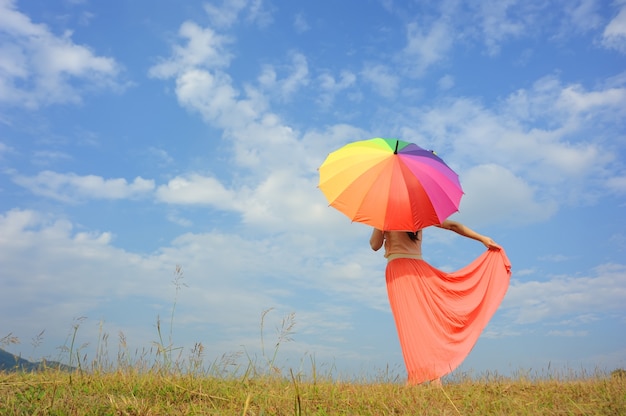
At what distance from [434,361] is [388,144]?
135 inches

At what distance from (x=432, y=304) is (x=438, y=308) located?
0.13 m

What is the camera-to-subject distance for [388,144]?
348 inches

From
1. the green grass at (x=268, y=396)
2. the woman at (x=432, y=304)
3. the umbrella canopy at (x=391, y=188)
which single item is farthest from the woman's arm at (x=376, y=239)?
the green grass at (x=268, y=396)

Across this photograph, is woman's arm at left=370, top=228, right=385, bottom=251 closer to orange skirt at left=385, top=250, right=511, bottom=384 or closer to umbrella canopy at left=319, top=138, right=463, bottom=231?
orange skirt at left=385, top=250, right=511, bottom=384

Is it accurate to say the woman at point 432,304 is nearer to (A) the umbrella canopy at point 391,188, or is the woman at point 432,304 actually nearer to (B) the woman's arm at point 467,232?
(B) the woman's arm at point 467,232

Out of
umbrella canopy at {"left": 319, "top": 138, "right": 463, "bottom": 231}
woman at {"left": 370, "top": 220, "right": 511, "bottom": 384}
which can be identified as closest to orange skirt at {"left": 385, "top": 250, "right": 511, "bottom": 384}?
woman at {"left": 370, "top": 220, "right": 511, "bottom": 384}

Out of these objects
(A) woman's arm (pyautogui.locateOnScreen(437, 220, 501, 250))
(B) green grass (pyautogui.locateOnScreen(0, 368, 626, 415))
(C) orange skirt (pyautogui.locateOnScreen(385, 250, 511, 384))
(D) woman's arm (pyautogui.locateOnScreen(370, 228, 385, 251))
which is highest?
(A) woman's arm (pyautogui.locateOnScreen(437, 220, 501, 250))

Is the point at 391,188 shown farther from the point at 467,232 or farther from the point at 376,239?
the point at 467,232

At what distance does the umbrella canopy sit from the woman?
500 millimetres

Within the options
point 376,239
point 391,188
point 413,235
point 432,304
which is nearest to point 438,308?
point 432,304

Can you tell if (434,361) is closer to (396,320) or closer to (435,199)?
(396,320)

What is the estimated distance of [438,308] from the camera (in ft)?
28.2

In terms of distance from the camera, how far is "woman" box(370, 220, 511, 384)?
835 centimetres

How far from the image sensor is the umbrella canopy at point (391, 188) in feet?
26.9
